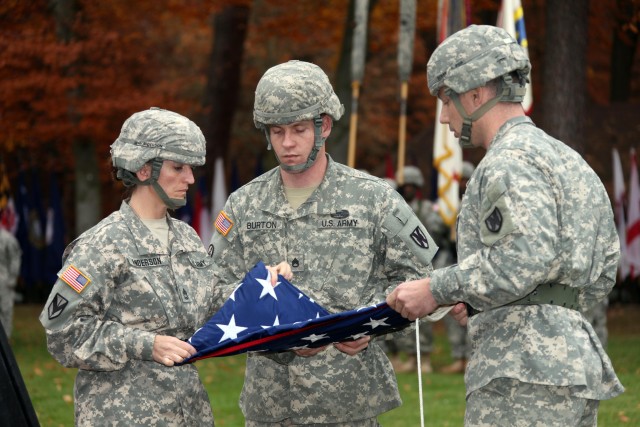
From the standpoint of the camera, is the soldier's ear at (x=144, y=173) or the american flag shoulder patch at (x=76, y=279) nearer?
the american flag shoulder patch at (x=76, y=279)

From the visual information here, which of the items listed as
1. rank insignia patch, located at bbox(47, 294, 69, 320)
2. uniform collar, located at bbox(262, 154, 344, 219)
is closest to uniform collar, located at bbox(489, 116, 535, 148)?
uniform collar, located at bbox(262, 154, 344, 219)

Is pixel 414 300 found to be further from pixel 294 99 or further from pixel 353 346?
pixel 294 99

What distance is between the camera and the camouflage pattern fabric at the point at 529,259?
16.6 ft

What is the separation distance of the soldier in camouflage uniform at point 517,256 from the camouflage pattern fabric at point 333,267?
88 centimetres

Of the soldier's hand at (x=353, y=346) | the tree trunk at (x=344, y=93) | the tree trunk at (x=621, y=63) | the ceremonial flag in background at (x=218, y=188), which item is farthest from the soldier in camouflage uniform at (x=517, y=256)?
the tree trunk at (x=621, y=63)

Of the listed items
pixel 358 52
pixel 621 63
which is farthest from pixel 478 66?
pixel 621 63

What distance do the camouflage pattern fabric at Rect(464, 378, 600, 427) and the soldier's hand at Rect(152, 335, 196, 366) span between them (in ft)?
4.73

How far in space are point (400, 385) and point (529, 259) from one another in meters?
10.6

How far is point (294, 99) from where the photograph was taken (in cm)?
635

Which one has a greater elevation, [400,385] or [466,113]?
[466,113]

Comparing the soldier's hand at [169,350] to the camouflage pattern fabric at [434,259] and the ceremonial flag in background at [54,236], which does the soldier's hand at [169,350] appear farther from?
the ceremonial flag in background at [54,236]

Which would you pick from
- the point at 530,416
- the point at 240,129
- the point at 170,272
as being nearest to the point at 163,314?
the point at 170,272

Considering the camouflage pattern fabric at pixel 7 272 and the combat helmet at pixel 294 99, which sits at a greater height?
the combat helmet at pixel 294 99

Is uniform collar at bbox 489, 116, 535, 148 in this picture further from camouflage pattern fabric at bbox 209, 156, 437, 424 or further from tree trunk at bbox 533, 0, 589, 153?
tree trunk at bbox 533, 0, 589, 153
